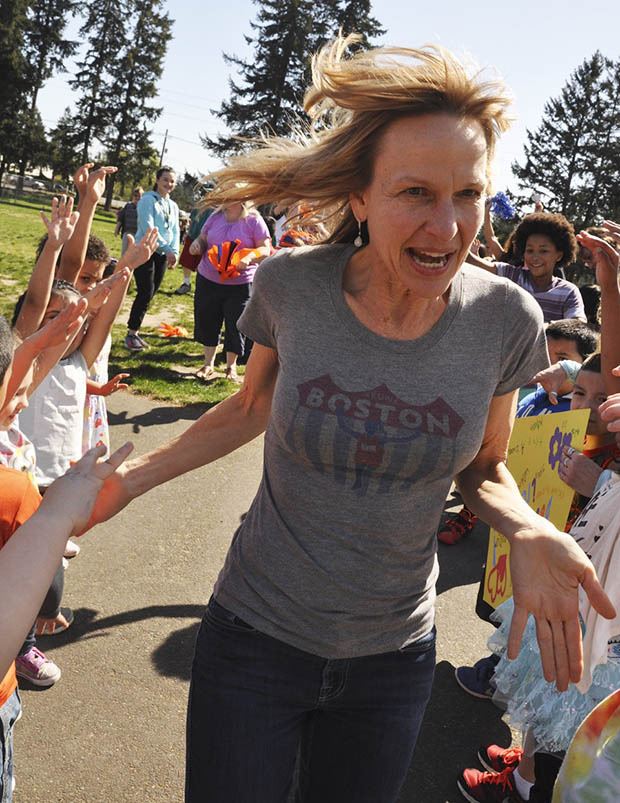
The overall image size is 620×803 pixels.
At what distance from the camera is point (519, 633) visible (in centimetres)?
157

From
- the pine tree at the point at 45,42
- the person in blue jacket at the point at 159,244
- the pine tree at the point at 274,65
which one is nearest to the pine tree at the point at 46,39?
the pine tree at the point at 45,42

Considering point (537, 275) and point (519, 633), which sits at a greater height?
point (537, 275)

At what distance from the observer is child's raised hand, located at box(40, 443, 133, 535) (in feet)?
4.82

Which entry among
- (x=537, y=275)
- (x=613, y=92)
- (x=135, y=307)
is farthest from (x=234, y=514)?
(x=613, y=92)

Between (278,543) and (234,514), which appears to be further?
(234,514)

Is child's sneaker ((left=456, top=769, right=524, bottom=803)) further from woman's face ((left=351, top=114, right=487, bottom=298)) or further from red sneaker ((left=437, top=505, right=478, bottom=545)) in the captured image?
red sneaker ((left=437, top=505, right=478, bottom=545))

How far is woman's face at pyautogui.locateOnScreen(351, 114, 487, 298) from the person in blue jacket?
7138 millimetres

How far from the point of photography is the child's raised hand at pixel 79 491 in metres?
1.47

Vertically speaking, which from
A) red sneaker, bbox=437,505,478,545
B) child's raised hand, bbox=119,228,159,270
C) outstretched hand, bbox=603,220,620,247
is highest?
outstretched hand, bbox=603,220,620,247

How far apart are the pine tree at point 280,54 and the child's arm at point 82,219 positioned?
1500 inches

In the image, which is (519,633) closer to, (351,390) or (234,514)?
(351,390)

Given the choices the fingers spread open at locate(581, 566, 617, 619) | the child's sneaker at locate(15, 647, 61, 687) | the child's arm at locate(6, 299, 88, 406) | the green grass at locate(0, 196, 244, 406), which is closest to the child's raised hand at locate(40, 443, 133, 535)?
the child's arm at locate(6, 299, 88, 406)

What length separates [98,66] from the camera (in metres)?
51.9

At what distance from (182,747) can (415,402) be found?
1873mm
